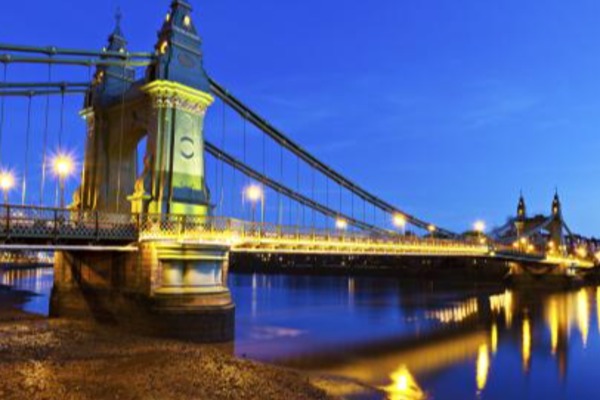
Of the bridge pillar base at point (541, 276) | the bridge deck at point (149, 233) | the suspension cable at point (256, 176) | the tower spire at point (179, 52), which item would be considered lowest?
the bridge pillar base at point (541, 276)

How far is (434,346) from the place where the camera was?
105 ft

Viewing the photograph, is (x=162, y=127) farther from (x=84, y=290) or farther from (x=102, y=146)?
(x=84, y=290)

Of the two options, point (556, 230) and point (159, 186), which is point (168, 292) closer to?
point (159, 186)

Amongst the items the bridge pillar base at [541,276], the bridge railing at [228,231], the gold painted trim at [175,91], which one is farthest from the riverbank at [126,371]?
the bridge pillar base at [541,276]

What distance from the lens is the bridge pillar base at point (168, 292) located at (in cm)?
2577

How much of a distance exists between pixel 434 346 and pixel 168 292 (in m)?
15.5

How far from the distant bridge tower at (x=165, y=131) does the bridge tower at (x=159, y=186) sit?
51mm

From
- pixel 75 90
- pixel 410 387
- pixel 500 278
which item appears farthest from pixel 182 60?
pixel 500 278

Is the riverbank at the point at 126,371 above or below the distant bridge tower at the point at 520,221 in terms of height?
below

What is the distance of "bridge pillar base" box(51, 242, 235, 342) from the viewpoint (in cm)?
2577

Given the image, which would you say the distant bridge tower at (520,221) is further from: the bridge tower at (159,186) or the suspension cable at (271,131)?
the bridge tower at (159,186)

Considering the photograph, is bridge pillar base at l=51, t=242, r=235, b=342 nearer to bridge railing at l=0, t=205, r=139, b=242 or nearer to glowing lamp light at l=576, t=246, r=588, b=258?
bridge railing at l=0, t=205, r=139, b=242

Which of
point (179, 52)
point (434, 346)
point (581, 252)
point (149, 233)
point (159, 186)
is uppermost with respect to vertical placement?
point (179, 52)

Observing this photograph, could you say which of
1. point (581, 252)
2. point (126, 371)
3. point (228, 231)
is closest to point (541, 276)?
point (581, 252)
